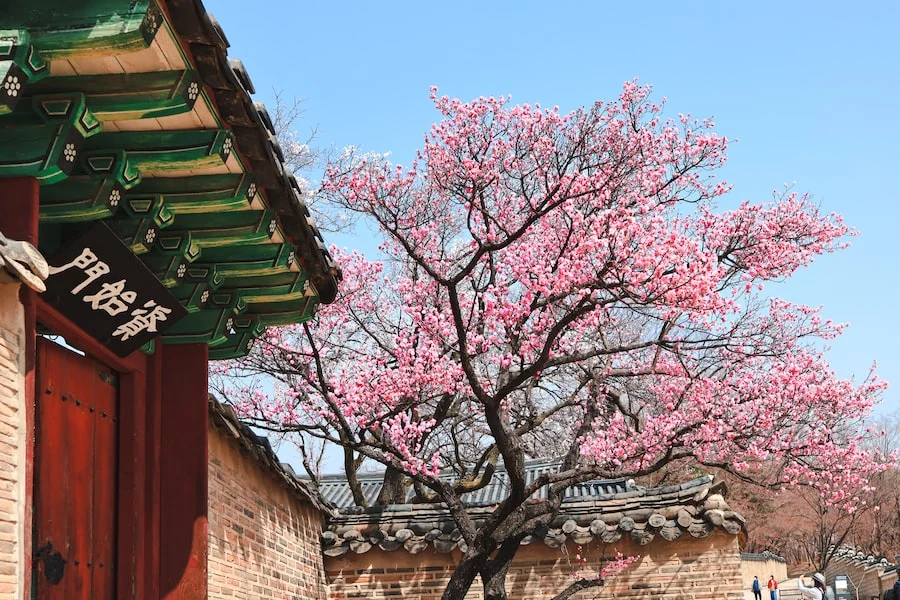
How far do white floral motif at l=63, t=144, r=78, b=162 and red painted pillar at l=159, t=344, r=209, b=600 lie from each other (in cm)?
247

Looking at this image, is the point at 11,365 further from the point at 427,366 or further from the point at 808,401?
the point at 808,401

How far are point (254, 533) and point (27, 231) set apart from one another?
6440mm

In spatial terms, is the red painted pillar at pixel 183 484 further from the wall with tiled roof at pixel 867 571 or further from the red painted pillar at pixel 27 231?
Answer: the wall with tiled roof at pixel 867 571

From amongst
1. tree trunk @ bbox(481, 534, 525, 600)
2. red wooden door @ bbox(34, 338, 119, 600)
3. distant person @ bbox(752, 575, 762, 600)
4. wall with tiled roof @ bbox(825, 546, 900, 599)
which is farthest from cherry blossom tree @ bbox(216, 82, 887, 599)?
distant person @ bbox(752, 575, 762, 600)

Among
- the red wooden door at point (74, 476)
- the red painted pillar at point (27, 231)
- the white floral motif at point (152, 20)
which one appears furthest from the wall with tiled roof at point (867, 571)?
the white floral motif at point (152, 20)

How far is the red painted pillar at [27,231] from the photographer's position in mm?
3559

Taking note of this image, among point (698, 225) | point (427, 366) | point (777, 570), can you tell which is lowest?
point (777, 570)

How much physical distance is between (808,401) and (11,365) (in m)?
11.7

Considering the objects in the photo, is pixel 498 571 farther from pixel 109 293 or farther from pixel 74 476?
pixel 109 293

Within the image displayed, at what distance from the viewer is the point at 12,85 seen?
3217mm

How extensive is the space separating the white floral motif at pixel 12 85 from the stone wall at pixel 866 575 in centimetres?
3045

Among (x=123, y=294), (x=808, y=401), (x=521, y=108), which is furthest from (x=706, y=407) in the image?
(x=123, y=294)

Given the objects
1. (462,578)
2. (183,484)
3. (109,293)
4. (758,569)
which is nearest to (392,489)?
(462,578)

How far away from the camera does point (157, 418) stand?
5859 mm
